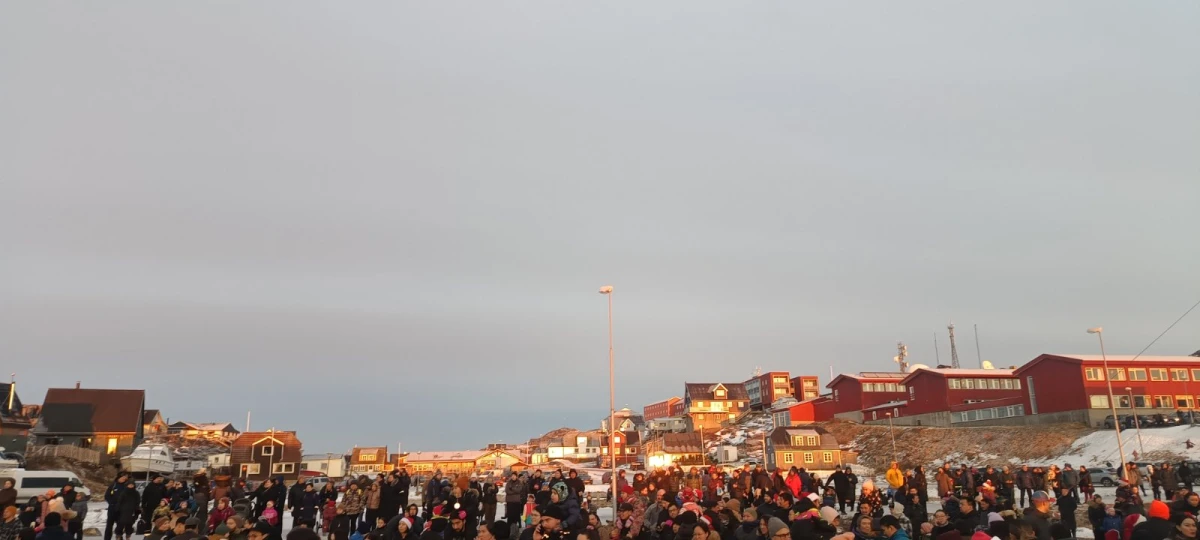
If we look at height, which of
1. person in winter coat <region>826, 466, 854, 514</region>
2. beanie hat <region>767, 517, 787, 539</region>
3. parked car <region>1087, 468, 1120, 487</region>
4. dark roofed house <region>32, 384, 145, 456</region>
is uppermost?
dark roofed house <region>32, 384, 145, 456</region>

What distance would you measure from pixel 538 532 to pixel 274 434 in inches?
2989

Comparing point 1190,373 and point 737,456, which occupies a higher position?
point 1190,373

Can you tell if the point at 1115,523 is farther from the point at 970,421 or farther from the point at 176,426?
the point at 176,426

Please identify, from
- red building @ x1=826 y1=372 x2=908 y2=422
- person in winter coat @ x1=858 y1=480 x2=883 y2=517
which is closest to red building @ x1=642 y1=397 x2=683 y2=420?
red building @ x1=826 y1=372 x2=908 y2=422

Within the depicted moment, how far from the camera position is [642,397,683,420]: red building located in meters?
146

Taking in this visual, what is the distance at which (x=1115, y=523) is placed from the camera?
1341cm

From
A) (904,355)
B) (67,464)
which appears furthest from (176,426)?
(904,355)

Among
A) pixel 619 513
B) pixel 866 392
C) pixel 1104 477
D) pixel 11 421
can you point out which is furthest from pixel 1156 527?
pixel 11 421

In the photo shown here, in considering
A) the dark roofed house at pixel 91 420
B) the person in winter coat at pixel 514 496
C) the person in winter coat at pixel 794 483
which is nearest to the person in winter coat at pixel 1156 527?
the person in winter coat at pixel 794 483

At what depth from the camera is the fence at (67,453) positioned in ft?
178

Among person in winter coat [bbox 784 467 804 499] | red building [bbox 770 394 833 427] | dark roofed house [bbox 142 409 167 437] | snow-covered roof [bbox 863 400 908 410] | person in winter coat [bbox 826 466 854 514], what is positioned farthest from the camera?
dark roofed house [bbox 142 409 167 437]

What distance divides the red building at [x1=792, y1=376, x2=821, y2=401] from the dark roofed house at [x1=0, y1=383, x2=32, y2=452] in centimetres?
9832

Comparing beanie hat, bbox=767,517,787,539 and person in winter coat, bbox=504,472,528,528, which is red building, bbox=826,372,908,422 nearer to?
person in winter coat, bbox=504,472,528,528

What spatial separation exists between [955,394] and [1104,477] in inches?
1471
